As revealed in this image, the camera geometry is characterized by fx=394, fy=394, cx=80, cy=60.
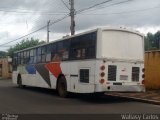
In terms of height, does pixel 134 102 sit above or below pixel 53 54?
below

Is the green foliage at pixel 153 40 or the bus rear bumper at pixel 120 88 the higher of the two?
the green foliage at pixel 153 40

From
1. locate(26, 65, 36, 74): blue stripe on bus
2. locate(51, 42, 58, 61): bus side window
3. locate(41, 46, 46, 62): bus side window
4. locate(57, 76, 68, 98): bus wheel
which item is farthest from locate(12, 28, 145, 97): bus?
locate(26, 65, 36, 74): blue stripe on bus

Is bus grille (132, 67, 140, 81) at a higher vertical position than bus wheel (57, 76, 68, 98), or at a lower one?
higher

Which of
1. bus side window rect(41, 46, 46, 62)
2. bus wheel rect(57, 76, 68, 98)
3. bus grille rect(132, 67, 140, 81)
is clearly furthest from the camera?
bus side window rect(41, 46, 46, 62)

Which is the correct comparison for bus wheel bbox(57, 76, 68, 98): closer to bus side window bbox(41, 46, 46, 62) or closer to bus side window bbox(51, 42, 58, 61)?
bus side window bbox(51, 42, 58, 61)

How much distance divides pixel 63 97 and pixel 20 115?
726 centimetres

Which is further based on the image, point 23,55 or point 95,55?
point 23,55

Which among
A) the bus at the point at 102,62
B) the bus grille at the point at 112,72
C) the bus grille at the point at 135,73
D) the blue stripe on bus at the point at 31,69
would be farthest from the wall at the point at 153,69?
the blue stripe on bus at the point at 31,69

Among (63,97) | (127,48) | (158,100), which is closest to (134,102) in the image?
(158,100)

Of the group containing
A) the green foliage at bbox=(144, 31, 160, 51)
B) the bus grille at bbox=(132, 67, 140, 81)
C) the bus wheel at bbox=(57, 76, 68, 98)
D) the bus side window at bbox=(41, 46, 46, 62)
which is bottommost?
the bus wheel at bbox=(57, 76, 68, 98)

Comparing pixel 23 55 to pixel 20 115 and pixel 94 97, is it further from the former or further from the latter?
pixel 20 115

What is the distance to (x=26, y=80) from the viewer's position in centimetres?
2686

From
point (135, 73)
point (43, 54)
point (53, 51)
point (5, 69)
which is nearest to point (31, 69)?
point (43, 54)

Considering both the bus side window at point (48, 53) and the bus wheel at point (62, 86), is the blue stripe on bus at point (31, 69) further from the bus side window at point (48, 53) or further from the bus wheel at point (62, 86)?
the bus wheel at point (62, 86)
